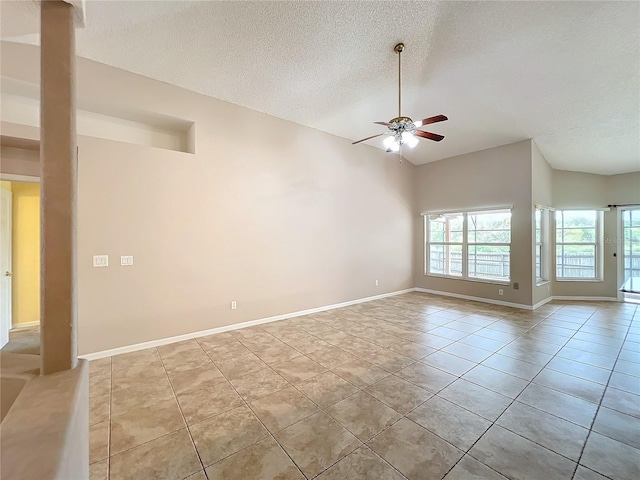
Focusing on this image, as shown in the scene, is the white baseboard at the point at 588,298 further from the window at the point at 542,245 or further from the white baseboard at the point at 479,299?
the white baseboard at the point at 479,299

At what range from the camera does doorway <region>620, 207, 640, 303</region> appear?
5.81m

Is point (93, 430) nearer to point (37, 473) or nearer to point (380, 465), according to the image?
point (37, 473)

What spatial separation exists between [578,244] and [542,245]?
1071 mm

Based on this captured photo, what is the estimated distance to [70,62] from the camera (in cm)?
148

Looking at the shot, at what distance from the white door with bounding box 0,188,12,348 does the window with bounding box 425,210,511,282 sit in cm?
785

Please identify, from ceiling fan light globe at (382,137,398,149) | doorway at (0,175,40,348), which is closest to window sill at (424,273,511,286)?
ceiling fan light globe at (382,137,398,149)

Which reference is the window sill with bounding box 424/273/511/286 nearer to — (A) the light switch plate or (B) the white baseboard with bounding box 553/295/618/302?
(B) the white baseboard with bounding box 553/295/618/302

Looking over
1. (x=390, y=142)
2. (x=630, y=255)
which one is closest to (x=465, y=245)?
(x=630, y=255)

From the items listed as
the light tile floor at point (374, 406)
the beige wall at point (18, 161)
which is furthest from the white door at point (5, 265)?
the light tile floor at point (374, 406)

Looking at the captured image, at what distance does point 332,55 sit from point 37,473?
4.10 m

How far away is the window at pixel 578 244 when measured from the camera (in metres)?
6.07

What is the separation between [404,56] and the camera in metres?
3.39

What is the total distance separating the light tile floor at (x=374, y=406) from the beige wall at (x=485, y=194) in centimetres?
165

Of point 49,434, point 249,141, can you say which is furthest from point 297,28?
point 49,434
